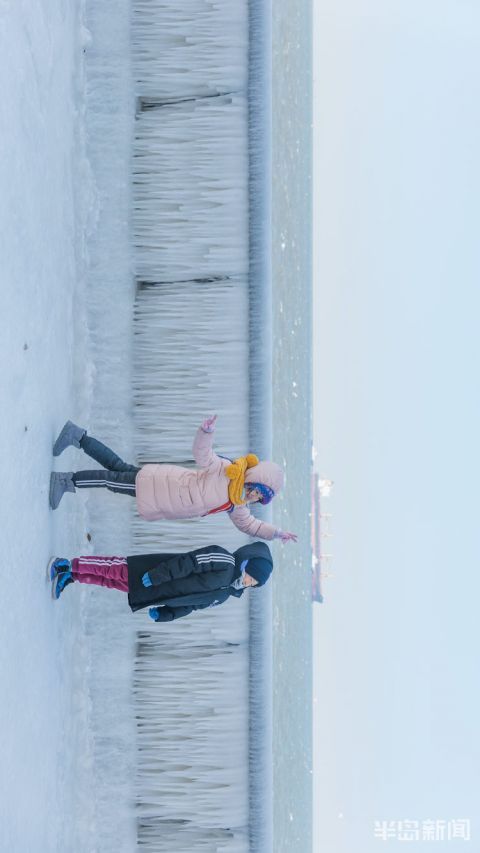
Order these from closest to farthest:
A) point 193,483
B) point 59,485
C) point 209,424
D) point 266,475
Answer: point 209,424, point 266,475, point 193,483, point 59,485

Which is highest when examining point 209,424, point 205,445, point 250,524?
point 209,424

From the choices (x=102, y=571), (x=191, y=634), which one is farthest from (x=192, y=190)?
(x=191, y=634)

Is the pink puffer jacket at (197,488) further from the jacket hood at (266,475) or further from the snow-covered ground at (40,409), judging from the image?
the snow-covered ground at (40,409)

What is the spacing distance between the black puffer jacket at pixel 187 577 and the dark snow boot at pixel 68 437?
25.5 inches

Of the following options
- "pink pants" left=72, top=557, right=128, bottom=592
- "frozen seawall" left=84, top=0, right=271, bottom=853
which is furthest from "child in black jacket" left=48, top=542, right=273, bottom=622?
"frozen seawall" left=84, top=0, right=271, bottom=853

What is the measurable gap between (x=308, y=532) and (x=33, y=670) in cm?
201

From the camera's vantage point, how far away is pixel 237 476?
14.7 feet

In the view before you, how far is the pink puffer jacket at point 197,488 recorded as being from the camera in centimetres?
450

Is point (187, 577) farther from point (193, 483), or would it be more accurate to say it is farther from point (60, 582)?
point (60, 582)

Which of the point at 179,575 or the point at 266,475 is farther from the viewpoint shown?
the point at 179,575

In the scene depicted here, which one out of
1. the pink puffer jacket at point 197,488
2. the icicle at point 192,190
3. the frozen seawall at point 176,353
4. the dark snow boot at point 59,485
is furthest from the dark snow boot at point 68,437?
the icicle at point 192,190

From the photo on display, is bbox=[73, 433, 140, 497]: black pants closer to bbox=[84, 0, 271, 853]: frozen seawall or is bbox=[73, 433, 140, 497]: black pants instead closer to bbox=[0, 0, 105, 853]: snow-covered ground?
bbox=[0, 0, 105, 853]: snow-covered ground

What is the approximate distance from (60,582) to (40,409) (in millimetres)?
888

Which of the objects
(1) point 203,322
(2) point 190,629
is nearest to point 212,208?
(1) point 203,322
